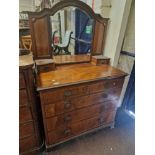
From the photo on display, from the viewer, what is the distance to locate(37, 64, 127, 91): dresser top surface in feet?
3.90

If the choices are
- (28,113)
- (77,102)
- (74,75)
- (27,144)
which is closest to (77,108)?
(77,102)

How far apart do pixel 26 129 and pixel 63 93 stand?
0.51m

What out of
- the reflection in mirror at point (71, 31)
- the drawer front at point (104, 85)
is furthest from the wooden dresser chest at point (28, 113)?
the drawer front at point (104, 85)

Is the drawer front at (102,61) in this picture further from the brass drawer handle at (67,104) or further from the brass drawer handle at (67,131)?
the brass drawer handle at (67,131)

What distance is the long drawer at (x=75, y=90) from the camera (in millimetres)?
1178

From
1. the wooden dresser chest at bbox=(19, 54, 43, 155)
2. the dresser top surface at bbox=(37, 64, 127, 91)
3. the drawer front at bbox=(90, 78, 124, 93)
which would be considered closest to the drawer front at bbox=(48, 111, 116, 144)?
the wooden dresser chest at bbox=(19, 54, 43, 155)

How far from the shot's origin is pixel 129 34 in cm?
178

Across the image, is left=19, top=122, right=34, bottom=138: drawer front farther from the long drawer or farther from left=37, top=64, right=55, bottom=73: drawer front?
left=37, top=64, right=55, bottom=73: drawer front

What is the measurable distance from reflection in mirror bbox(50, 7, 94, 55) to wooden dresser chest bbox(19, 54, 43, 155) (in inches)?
18.7

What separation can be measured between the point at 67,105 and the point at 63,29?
34.9 inches

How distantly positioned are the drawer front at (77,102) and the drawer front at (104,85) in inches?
2.2

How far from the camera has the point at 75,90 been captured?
1287mm
